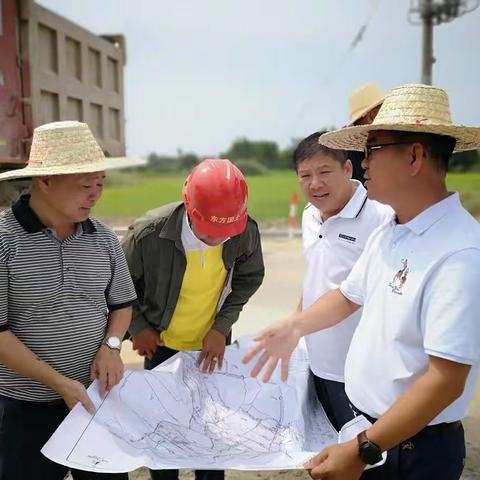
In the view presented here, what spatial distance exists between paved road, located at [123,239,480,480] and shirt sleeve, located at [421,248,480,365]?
1.84 meters

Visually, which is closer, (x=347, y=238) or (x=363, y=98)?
(x=347, y=238)

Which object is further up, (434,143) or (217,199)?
(434,143)

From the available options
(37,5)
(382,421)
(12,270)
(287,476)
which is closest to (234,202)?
(12,270)

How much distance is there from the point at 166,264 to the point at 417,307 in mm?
1100

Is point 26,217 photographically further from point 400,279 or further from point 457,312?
point 457,312

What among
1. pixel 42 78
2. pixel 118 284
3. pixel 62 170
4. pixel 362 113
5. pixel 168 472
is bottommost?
pixel 168 472

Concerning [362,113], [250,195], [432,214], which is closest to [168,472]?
[432,214]

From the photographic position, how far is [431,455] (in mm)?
1438

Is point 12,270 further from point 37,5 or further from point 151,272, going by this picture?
point 37,5

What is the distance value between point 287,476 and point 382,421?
163 cm

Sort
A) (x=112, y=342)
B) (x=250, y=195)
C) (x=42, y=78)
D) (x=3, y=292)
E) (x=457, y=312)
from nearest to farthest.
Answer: (x=457, y=312) < (x=3, y=292) < (x=112, y=342) < (x=42, y=78) < (x=250, y=195)

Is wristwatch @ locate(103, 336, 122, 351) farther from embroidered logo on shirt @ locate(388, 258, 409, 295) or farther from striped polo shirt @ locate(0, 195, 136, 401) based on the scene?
embroidered logo on shirt @ locate(388, 258, 409, 295)

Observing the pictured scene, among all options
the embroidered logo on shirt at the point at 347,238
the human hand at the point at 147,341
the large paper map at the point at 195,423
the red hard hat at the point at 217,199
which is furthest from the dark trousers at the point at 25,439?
the embroidered logo on shirt at the point at 347,238

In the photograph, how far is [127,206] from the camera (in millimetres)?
15992
